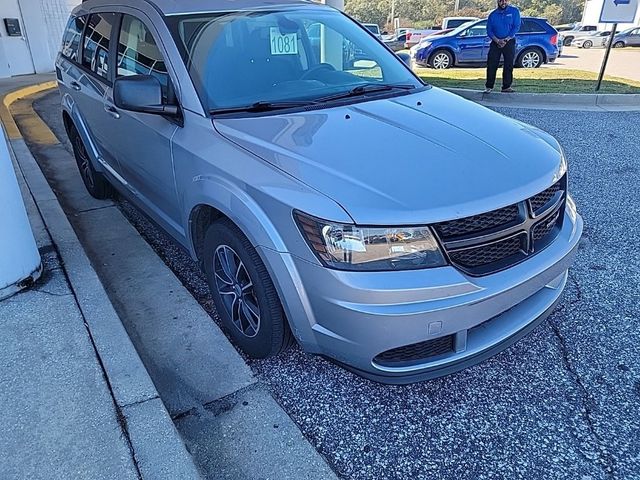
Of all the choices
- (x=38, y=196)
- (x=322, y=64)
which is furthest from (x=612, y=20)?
(x=38, y=196)

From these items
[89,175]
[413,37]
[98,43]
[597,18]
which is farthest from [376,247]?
[413,37]

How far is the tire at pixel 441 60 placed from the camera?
53.1 ft

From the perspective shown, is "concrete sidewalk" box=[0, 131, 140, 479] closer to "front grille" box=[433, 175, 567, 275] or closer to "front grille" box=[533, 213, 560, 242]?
"front grille" box=[433, 175, 567, 275]

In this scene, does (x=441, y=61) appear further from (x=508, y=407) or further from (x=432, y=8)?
(x=432, y=8)

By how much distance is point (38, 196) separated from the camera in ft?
14.4

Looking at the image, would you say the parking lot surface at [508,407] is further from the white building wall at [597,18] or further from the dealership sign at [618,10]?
the white building wall at [597,18]

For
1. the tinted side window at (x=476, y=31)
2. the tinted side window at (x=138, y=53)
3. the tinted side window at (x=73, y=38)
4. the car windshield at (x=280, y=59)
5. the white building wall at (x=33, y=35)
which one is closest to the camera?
the car windshield at (x=280, y=59)

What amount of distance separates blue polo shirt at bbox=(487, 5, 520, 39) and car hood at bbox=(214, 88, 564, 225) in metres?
7.30

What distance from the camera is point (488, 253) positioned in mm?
2094

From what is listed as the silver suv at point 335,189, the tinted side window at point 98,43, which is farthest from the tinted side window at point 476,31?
the tinted side window at point 98,43

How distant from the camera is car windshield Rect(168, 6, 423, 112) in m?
2.81

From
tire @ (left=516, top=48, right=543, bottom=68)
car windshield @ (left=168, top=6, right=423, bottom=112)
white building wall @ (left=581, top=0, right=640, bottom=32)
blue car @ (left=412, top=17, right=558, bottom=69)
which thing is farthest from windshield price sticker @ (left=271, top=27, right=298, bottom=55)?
tire @ (left=516, top=48, right=543, bottom=68)

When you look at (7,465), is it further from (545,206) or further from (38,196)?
(38,196)

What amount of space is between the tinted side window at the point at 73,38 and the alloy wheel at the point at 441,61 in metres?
13.6
